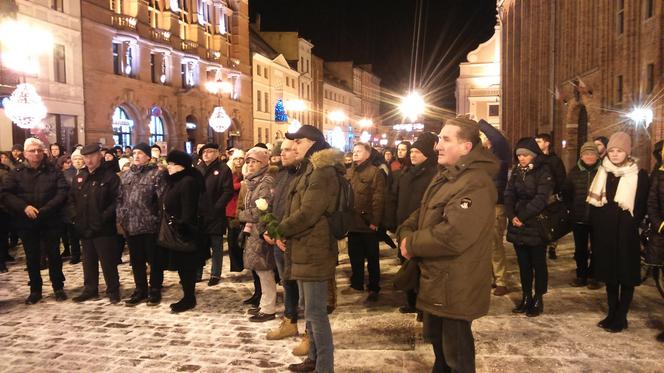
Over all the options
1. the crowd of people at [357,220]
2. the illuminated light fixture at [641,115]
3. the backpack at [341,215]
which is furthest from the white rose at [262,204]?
the illuminated light fixture at [641,115]

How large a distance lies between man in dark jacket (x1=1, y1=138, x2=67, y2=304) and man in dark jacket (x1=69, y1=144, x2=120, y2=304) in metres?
0.33

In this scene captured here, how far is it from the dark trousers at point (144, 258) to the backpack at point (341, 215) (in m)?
3.79

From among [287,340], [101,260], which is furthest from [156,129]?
[287,340]

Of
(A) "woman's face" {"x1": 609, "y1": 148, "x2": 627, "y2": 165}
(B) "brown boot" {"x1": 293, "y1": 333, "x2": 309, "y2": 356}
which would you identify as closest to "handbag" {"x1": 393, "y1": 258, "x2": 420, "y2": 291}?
(B) "brown boot" {"x1": 293, "y1": 333, "x2": 309, "y2": 356}

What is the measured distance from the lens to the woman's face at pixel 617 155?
597 cm

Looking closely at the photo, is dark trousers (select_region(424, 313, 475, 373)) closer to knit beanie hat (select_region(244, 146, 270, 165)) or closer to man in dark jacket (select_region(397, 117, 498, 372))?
man in dark jacket (select_region(397, 117, 498, 372))

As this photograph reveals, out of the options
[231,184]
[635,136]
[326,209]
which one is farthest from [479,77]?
[326,209]

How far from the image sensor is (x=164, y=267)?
8.11 metres

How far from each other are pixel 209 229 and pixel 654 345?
20.1 ft

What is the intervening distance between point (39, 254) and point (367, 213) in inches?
196

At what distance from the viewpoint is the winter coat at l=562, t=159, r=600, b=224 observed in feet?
27.4

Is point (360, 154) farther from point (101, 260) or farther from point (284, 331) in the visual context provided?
point (101, 260)

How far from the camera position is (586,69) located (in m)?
23.5

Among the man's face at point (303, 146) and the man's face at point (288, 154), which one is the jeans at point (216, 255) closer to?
the man's face at point (288, 154)
